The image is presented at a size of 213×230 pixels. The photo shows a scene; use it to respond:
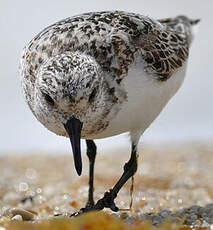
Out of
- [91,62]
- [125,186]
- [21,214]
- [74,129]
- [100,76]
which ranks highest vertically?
[91,62]

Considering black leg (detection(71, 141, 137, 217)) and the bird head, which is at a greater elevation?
the bird head

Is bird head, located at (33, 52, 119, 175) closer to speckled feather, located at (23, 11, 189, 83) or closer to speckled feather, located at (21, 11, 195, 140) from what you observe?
speckled feather, located at (21, 11, 195, 140)

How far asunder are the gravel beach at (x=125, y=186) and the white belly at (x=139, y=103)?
0.76m

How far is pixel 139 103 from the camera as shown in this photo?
169 inches

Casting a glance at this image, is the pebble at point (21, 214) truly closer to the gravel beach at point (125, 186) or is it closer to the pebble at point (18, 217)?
the gravel beach at point (125, 186)

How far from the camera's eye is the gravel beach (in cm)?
454

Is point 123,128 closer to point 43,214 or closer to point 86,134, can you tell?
point 86,134

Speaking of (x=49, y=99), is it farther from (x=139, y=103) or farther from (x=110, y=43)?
(x=139, y=103)

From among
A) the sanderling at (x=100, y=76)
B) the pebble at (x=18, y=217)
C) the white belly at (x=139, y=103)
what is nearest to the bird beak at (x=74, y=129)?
the sanderling at (x=100, y=76)

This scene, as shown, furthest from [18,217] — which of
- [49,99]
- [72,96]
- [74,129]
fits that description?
[72,96]

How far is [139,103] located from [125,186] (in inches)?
88.8

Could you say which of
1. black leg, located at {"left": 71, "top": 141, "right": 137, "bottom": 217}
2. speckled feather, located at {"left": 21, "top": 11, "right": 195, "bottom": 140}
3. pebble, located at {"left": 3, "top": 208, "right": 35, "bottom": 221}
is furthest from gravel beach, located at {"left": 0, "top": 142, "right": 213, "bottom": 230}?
speckled feather, located at {"left": 21, "top": 11, "right": 195, "bottom": 140}

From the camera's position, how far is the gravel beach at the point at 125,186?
14.9ft

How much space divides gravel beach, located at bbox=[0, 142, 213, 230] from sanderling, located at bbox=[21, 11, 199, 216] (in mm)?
515
